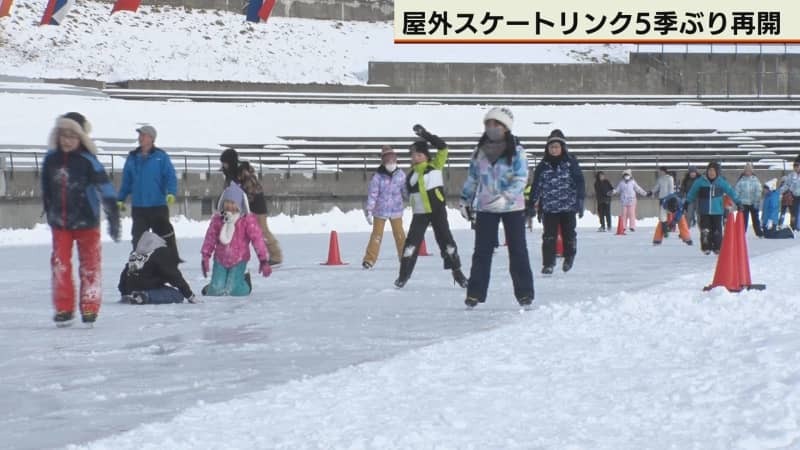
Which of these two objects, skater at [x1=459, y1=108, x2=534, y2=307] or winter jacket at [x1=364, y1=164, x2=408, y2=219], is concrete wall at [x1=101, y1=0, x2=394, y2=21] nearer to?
winter jacket at [x1=364, y1=164, x2=408, y2=219]

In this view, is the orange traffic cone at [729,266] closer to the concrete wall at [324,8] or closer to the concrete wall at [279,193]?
the concrete wall at [279,193]

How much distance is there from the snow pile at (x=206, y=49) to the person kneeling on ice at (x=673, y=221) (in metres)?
25.8

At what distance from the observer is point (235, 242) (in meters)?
13.8

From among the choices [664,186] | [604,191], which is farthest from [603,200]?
[664,186]

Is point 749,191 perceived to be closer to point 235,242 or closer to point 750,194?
point 750,194

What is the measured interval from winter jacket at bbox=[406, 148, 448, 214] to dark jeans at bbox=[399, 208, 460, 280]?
73mm

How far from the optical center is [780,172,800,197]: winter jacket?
2922 cm

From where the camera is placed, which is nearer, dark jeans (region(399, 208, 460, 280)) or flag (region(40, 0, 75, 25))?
dark jeans (region(399, 208, 460, 280))

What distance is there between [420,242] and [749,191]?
14.0m

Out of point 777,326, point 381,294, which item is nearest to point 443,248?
point 381,294

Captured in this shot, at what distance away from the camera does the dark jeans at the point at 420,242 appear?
47.3 ft

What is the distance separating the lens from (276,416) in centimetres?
671

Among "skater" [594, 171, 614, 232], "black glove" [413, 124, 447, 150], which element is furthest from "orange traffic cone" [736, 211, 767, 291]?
"skater" [594, 171, 614, 232]

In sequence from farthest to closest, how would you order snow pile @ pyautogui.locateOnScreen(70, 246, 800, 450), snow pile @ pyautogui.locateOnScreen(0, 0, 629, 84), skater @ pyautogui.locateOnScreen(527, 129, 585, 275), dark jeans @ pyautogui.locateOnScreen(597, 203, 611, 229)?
snow pile @ pyautogui.locateOnScreen(0, 0, 629, 84), dark jeans @ pyautogui.locateOnScreen(597, 203, 611, 229), skater @ pyautogui.locateOnScreen(527, 129, 585, 275), snow pile @ pyautogui.locateOnScreen(70, 246, 800, 450)
